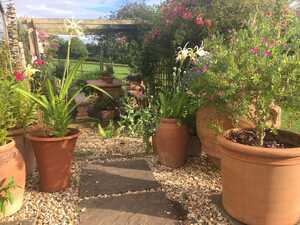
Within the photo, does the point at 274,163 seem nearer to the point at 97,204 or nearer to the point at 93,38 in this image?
the point at 97,204

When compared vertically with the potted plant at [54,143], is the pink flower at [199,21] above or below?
above

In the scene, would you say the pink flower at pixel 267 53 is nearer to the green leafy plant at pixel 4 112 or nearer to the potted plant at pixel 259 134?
the potted plant at pixel 259 134

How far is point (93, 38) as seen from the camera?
853 cm

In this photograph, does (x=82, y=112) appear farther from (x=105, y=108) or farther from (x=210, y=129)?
→ (x=210, y=129)

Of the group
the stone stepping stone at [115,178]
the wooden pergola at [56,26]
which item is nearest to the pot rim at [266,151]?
the stone stepping stone at [115,178]

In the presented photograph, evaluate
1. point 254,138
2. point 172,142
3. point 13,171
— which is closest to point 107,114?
point 172,142

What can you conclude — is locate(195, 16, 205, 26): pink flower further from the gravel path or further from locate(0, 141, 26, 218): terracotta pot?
locate(0, 141, 26, 218): terracotta pot

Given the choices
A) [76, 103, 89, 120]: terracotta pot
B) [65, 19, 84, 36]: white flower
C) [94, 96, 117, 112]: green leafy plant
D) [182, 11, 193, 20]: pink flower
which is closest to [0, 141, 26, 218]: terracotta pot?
[65, 19, 84, 36]: white flower

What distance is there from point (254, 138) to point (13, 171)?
2.00 m

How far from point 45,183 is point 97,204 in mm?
581

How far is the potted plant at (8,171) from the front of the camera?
2404mm

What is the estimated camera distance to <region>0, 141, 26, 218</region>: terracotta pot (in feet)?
7.90

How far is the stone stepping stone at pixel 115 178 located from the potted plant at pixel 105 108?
7.14ft

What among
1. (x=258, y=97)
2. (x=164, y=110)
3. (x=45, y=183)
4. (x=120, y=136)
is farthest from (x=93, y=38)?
(x=258, y=97)
